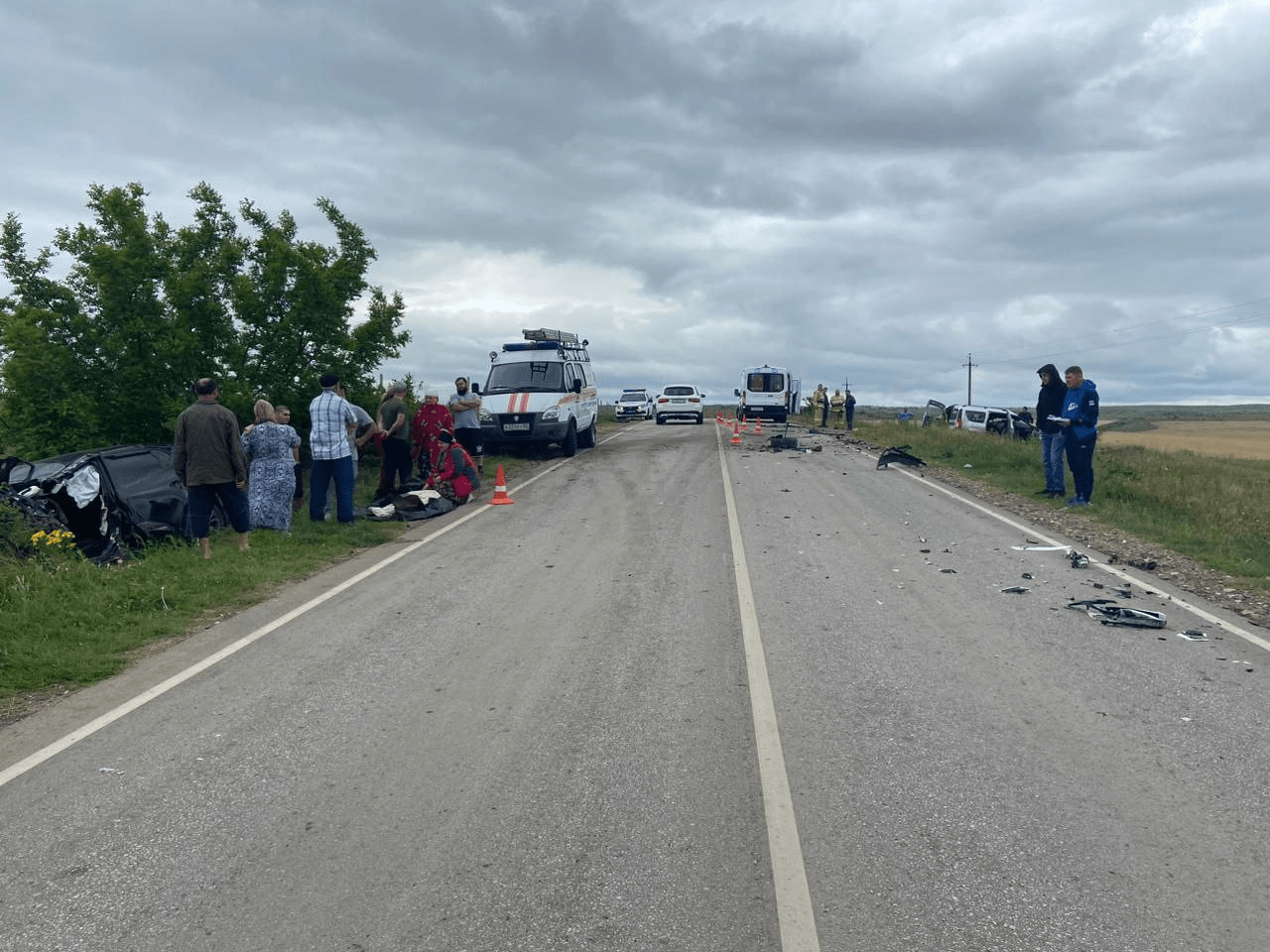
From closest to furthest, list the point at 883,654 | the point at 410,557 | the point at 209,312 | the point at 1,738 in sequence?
the point at 1,738, the point at 883,654, the point at 410,557, the point at 209,312

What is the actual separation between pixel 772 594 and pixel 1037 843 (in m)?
4.83

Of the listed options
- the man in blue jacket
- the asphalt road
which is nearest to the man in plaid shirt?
the asphalt road

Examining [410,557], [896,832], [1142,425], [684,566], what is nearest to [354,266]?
[410,557]

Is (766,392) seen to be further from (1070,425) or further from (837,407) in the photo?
(1070,425)

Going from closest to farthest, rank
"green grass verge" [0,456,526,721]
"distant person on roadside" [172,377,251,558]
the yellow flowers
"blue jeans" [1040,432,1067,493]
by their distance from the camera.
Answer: "green grass verge" [0,456,526,721] → the yellow flowers → "distant person on roadside" [172,377,251,558] → "blue jeans" [1040,432,1067,493]

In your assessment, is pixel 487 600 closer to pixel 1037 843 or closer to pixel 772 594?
A: pixel 772 594

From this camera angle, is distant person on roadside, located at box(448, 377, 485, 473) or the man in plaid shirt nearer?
the man in plaid shirt

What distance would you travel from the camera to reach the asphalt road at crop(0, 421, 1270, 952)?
11.3 ft

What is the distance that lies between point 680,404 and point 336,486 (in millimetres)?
31514

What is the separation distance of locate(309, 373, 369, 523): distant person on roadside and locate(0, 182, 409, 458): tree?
3.64 m

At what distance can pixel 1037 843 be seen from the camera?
156 inches

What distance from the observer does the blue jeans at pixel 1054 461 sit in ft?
52.3

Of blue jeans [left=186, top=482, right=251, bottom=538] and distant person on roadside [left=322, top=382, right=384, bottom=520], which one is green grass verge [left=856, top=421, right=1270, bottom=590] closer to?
distant person on roadside [left=322, top=382, right=384, bottom=520]

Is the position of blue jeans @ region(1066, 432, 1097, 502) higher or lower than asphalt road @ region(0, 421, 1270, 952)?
higher
